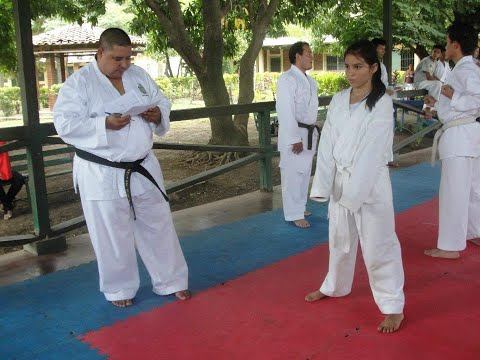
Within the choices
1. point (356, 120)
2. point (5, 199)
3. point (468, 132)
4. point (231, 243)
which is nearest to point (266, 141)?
point (231, 243)

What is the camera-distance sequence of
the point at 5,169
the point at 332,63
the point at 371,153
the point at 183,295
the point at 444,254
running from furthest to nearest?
the point at 332,63, the point at 5,169, the point at 444,254, the point at 183,295, the point at 371,153

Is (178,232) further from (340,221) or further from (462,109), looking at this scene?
(462,109)

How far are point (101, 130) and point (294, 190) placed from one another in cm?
250

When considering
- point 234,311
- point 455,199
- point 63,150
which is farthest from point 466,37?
point 63,150

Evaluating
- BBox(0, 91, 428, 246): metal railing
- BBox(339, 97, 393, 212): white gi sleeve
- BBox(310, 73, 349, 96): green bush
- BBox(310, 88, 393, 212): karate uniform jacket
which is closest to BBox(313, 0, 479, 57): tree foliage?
BBox(0, 91, 428, 246): metal railing

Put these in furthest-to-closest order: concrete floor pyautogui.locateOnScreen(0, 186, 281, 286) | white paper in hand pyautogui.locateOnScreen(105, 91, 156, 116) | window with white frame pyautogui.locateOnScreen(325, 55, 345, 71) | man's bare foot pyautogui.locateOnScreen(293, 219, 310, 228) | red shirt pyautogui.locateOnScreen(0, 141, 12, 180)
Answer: window with white frame pyautogui.locateOnScreen(325, 55, 345, 71), red shirt pyautogui.locateOnScreen(0, 141, 12, 180), man's bare foot pyautogui.locateOnScreen(293, 219, 310, 228), concrete floor pyautogui.locateOnScreen(0, 186, 281, 286), white paper in hand pyautogui.locateOnScreen(105, 91, 156, 116)

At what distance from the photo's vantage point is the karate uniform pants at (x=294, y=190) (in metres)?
5.33

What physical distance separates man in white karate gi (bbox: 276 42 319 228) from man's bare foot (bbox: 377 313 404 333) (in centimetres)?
217

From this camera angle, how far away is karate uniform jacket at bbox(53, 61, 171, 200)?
10.7 feet

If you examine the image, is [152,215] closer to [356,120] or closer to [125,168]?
[125,168]

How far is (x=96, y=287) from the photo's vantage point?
3.93 metres

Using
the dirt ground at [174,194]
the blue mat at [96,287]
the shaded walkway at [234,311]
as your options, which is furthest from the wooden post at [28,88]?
the dirt ground at [174,194]

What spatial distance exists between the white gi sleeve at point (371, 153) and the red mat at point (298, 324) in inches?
28.1

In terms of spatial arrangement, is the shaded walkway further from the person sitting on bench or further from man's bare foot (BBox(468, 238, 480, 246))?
the person sitting on bench
